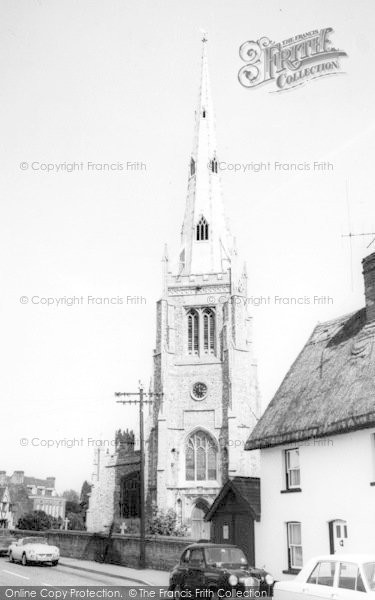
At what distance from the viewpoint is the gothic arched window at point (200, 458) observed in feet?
169

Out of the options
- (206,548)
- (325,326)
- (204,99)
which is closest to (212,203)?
(204,99)

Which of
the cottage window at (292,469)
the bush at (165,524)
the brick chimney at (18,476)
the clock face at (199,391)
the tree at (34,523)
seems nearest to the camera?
the cottage window at (292,469)

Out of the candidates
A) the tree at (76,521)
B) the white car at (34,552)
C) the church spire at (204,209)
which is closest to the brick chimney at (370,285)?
the white car at (34,552)

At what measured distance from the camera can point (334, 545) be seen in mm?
17891

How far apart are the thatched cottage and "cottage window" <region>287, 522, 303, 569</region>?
1.1 inches

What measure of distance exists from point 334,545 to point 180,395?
120ft

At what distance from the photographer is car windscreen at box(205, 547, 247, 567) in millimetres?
15094

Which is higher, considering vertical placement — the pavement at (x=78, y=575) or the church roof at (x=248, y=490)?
the church roof at (x=248, y=490)

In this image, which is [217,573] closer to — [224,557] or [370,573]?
[224,557]

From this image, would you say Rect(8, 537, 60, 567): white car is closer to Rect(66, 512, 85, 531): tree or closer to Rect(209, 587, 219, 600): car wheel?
Rect(209, 587, 219, 600): car wheel

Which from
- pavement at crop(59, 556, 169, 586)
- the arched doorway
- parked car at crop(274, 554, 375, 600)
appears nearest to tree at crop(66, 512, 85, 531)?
the arched doorway

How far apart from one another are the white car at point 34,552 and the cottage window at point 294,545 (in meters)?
10.5

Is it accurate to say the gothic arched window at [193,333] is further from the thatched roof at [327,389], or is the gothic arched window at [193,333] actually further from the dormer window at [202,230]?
the thatched roof at [327,389]

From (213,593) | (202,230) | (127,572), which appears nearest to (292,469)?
(213,593)
